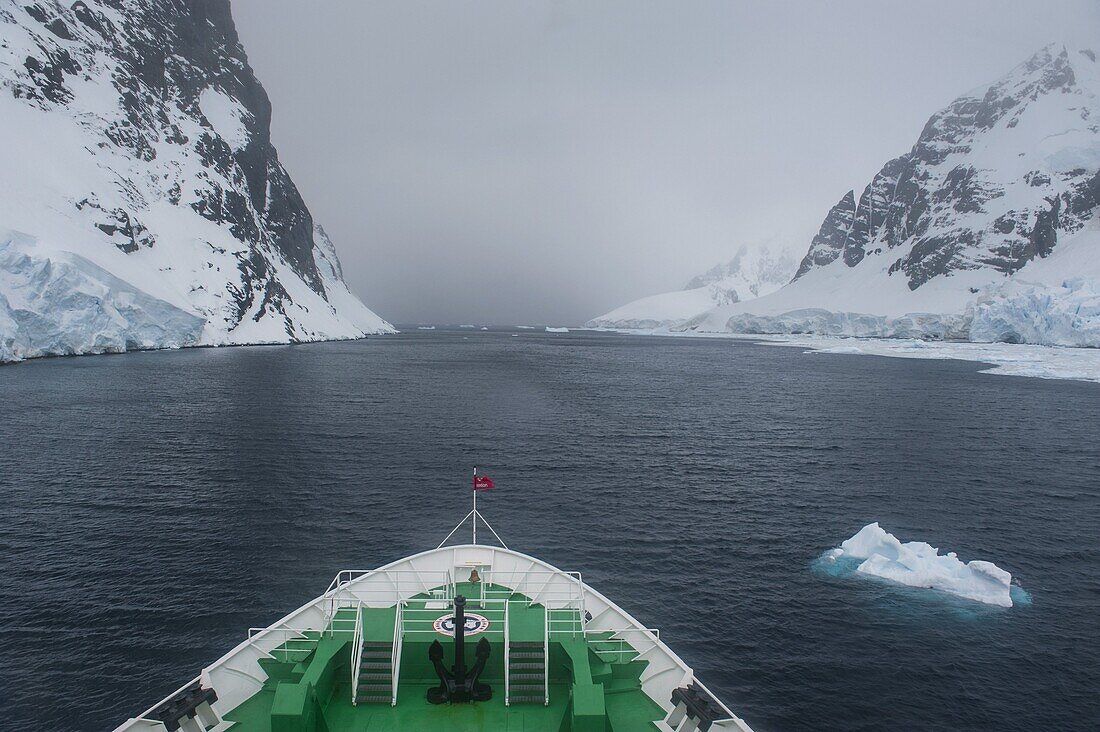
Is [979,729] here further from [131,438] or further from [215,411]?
[215,411]

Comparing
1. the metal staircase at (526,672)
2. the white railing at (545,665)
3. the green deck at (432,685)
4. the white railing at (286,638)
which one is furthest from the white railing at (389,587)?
the white railing at (545,665)

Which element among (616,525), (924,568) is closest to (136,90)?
(616,525)

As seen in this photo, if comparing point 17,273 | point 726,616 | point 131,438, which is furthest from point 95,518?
point 17,273

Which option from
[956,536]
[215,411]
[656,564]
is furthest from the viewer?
[215,411]

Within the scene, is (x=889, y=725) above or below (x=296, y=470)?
below

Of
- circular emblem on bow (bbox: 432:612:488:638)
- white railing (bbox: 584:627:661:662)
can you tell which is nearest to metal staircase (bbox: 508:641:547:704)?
circular emblem on bow (bbox: 432:612:488:638)

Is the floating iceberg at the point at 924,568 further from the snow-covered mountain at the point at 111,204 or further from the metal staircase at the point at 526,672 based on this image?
the snow-covered mountain at the point at 111,204
